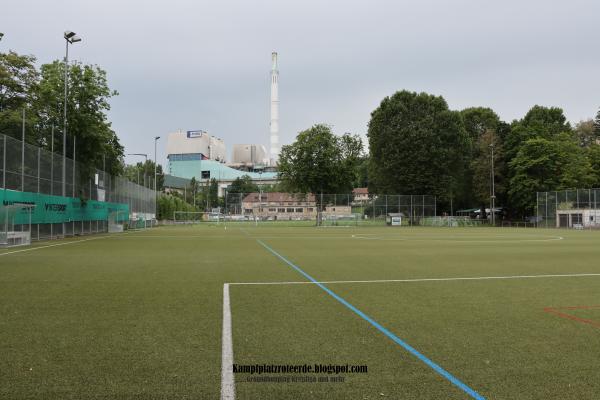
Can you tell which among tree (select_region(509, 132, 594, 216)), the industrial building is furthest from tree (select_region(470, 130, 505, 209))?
the industrial building

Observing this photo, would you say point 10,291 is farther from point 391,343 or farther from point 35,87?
point 35,87

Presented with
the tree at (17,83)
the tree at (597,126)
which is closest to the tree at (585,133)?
the tree at (597,126)

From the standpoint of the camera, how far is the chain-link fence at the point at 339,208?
6075 centimetres

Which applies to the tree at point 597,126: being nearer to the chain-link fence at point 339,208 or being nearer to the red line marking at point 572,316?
the chain-link fence at point 339,208

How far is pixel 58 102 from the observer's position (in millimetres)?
32844

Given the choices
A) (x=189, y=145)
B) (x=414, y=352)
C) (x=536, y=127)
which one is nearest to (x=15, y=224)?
(x=414, y=352)

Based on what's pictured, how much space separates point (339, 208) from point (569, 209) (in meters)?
26.3

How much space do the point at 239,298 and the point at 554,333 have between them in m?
4.95

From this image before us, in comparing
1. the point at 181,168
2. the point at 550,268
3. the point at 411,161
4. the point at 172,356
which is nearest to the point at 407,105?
the point at 411,161

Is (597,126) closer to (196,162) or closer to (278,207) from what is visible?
(278,207)

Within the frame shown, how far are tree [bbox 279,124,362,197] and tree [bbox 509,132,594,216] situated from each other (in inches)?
867

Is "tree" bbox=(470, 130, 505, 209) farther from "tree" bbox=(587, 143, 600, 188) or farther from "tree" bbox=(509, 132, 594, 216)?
"tree" bbox=(587, 143, 600, 188)

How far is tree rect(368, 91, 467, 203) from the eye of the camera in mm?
63438

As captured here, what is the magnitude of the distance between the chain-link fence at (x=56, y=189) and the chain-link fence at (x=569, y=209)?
4777cm
